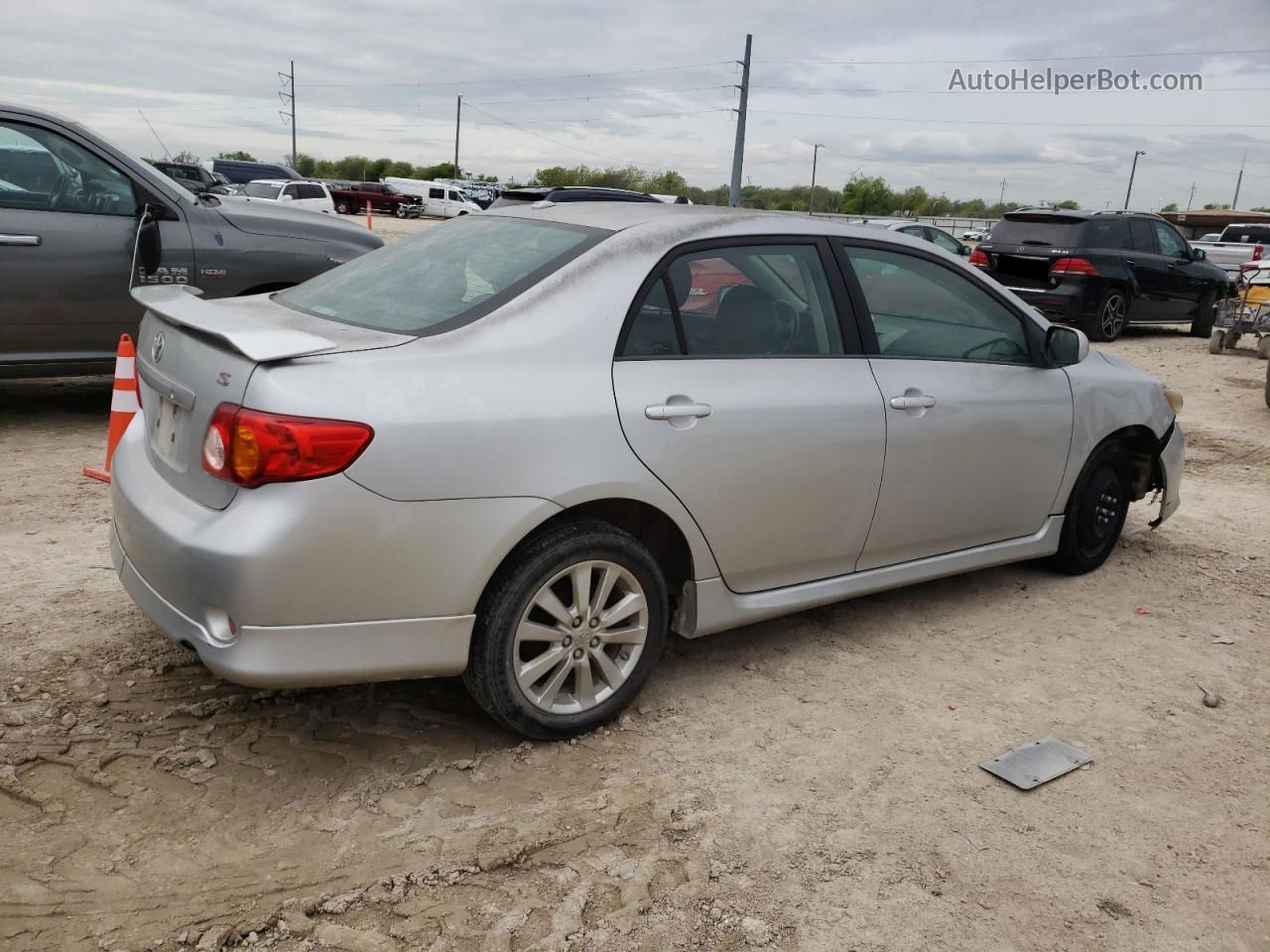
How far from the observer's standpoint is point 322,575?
277 cm

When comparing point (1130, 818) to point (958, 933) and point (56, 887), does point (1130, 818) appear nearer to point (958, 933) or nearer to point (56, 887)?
point (958, 933)

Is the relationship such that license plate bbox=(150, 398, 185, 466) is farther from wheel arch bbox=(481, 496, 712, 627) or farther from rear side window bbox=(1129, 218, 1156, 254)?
rear side window bbox=(1129, 218, 1156, 254)

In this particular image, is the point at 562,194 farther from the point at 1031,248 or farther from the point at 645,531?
the point at 645,531

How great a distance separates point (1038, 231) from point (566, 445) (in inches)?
502

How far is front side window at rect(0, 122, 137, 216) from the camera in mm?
6324

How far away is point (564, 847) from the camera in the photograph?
9.37 feet

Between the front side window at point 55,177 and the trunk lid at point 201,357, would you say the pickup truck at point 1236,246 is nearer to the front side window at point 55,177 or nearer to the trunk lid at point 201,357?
the front side window at point 55,177

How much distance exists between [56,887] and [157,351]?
1530 millimetres

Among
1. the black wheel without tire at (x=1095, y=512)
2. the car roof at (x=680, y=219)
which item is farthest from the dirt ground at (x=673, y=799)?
the car roof at (x=680, y=219)

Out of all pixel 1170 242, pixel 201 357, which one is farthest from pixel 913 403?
pixel 1170 242

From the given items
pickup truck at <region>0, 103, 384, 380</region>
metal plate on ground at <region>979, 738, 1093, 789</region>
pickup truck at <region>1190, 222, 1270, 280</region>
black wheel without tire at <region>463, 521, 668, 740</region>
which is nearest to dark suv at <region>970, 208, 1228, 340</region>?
pickup truck at <region>0, 103, 384, 380</region>

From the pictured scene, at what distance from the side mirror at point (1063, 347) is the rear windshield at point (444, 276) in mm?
2153

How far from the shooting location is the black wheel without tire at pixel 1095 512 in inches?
196

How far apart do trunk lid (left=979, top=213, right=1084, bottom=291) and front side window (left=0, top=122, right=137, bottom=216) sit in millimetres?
10680
